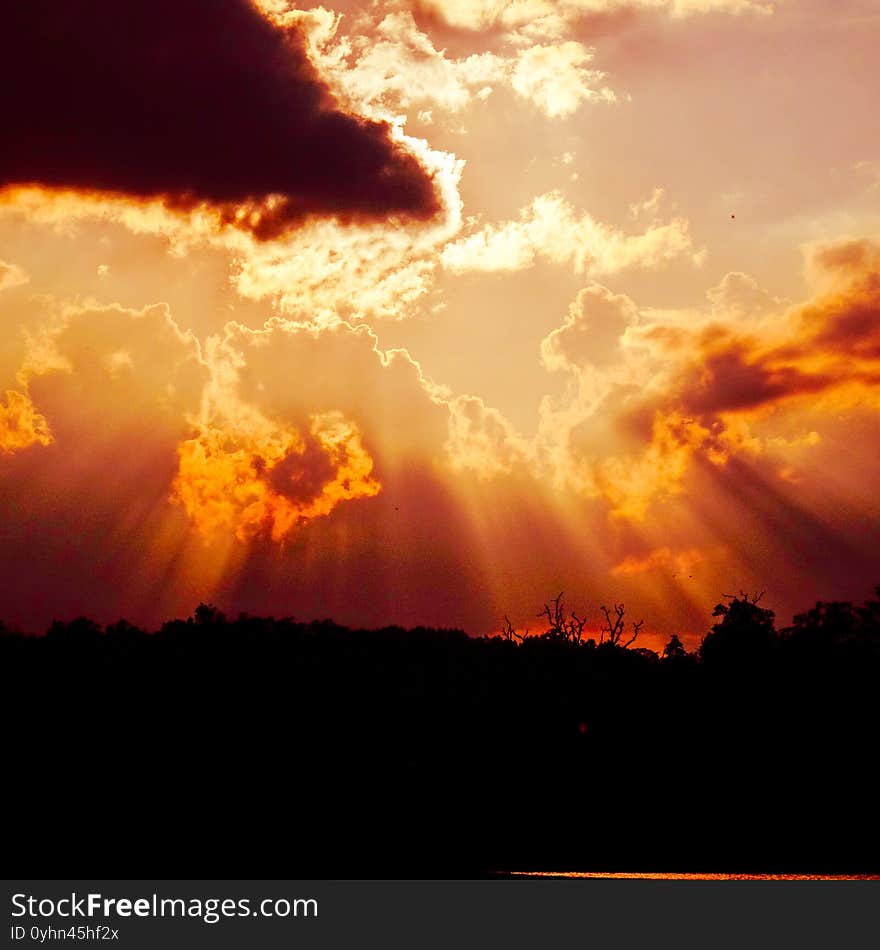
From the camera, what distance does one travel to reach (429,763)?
50625mm

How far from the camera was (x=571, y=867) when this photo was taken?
35094 mm

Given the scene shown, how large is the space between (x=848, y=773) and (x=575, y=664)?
29416 mm

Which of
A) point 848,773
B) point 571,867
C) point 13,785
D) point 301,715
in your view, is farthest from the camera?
point 301,715

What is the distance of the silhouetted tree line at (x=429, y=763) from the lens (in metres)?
37.1

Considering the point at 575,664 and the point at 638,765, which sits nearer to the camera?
the point at 638,765

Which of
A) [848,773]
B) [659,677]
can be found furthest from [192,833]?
[659,677]

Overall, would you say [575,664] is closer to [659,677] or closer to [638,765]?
[659,677]

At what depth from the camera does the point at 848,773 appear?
157ft

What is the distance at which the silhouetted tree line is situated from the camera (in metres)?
37.1
